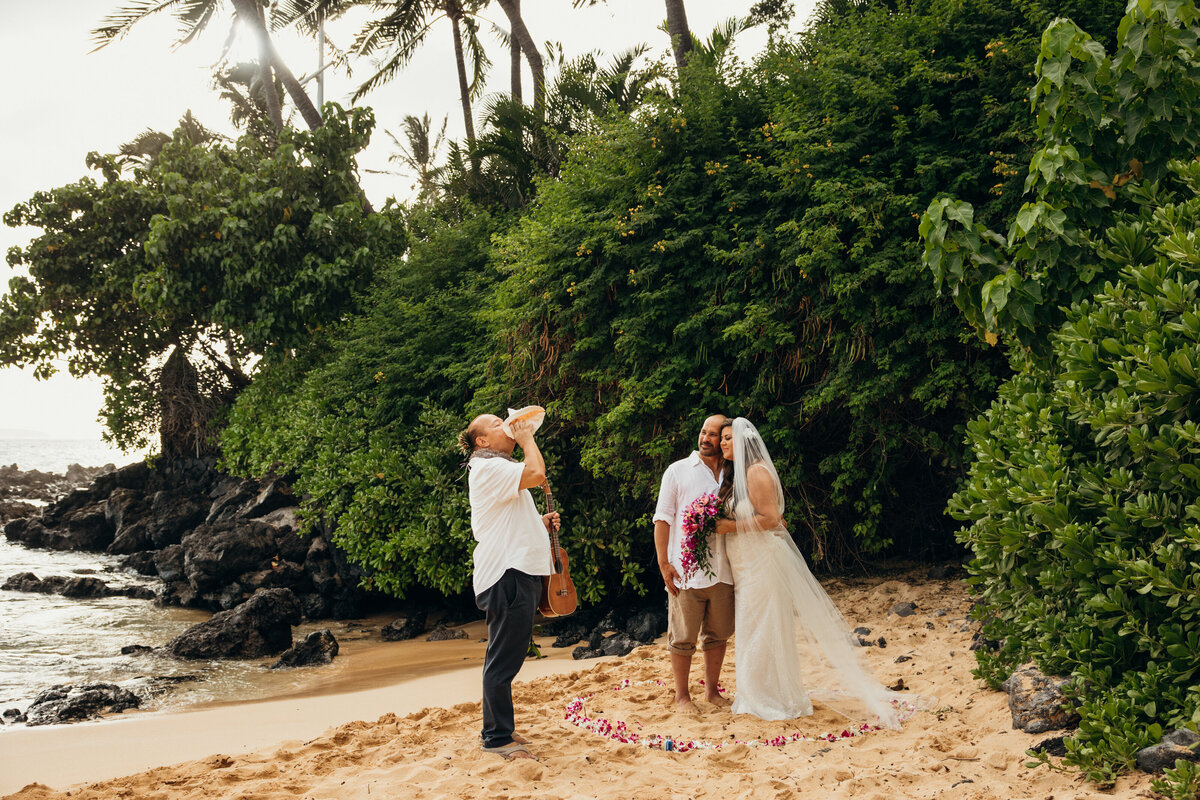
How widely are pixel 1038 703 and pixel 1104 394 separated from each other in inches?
67.0

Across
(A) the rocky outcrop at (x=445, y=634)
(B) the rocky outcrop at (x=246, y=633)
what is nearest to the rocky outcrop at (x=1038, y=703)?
(A) the rocky outcrop at (x=445, y=634)

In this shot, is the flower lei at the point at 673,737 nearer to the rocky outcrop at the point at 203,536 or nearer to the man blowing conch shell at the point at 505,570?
the man blowing conch shell at the point at 505,570

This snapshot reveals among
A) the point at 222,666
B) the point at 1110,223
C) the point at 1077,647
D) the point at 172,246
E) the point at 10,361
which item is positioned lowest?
the point at 222,666

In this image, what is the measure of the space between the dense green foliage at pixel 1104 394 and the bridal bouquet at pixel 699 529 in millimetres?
1518

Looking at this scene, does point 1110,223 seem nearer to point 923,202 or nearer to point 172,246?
point 923,202

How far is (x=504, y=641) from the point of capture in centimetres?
460

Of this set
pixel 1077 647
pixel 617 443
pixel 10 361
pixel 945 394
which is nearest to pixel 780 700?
pixel 1077 647

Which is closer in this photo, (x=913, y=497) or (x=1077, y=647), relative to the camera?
(x=1077, y=647)

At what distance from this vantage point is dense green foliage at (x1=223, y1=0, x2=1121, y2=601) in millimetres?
7484

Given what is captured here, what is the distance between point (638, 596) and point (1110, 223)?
23.3ft

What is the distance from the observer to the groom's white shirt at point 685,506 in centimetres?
548

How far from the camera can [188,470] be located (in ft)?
68.0

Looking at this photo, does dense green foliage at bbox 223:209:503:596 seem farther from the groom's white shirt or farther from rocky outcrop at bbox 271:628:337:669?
the groom's white shirt

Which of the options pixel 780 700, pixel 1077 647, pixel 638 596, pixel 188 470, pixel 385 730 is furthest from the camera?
pixel 188 470
